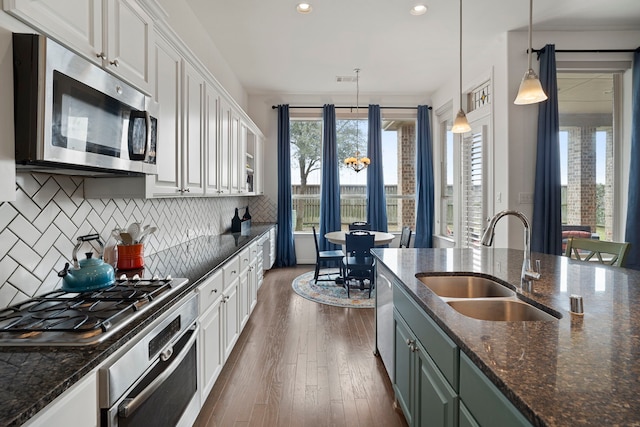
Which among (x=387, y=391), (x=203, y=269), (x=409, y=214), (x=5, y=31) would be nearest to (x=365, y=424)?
(x=387, y=391)

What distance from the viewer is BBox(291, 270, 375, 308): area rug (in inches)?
161

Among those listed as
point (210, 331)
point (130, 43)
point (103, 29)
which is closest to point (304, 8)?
point (130, 43)

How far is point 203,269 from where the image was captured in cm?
201

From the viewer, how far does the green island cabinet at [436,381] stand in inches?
34.4

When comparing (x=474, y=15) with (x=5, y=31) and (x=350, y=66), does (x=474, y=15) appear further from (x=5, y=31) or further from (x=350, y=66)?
(x=5, y=31)

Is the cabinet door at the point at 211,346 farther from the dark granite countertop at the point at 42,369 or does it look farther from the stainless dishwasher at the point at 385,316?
the stainless dishwasher at the point at 385,316

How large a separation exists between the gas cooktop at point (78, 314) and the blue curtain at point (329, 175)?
4.51 m

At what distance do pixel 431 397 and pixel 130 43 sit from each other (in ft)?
6.78

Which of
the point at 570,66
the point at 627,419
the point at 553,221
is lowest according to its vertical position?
the point at 627,419

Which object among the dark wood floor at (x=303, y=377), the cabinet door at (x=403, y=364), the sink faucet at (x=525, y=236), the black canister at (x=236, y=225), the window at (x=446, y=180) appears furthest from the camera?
the window at (x=446, y=180)

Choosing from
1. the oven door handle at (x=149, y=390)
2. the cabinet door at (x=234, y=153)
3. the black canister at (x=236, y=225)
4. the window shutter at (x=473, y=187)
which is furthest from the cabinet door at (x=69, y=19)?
the window shutter at (x=473, y=187)

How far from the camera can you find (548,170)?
3.69 meters

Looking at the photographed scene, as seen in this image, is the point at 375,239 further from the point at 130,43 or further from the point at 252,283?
the point at 130,43

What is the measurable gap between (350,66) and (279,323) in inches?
143
